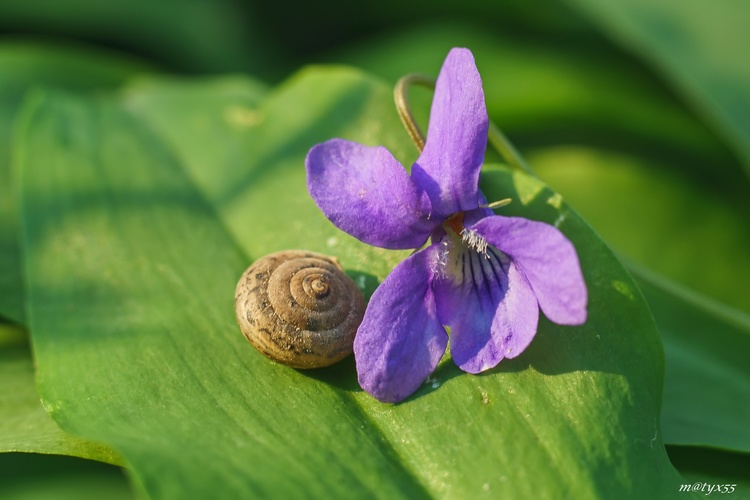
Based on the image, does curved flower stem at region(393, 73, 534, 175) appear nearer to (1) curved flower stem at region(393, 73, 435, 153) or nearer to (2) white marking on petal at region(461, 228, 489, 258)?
(1) curved flower stem at region(393, 73, 435, 153)

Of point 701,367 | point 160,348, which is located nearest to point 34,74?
point 160,348

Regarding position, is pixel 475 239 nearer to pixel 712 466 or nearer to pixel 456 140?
pixel 456 140

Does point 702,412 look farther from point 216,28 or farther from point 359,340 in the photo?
point 216,28

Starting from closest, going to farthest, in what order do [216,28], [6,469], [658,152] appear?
[6,469] < [658,152] < [216,28]

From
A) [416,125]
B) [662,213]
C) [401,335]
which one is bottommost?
[662,213]

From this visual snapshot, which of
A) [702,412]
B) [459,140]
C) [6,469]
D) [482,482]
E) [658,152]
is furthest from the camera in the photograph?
[658,152]

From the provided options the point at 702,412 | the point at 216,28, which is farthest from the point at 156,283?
the point at 216,28

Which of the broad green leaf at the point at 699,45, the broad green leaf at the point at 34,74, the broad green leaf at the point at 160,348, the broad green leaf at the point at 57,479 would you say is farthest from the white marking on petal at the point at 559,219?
the broad green leaf at the point at 34,74
